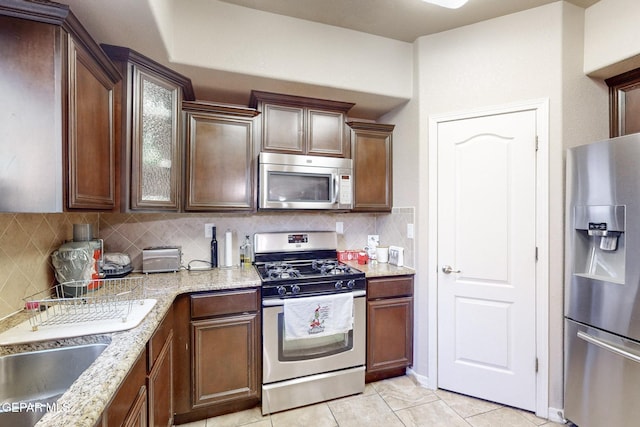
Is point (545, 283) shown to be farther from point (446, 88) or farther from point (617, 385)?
point (446, 88)

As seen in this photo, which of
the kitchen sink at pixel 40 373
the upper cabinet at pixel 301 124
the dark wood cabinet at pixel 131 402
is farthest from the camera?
the upper cabinet at pixel 301 124

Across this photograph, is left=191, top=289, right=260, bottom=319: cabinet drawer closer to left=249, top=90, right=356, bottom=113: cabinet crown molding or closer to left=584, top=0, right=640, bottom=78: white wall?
left=249, top=90, right=356, bottom=113: cabinet crown molding

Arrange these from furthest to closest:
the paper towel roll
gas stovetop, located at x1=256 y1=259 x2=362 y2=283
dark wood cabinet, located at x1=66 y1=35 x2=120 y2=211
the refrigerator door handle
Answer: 1. the paper towel roll
2. gas stovetop, located at x1=256 y1=259 x2=362 y2=283
3. the refrigerator door handle
4. dark wood cabinet, located at x1=66 y1=35 x2=120 y2=211

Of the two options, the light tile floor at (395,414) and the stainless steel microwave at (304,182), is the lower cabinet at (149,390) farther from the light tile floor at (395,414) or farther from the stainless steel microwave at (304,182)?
the stainless steel microwave at (304,182)

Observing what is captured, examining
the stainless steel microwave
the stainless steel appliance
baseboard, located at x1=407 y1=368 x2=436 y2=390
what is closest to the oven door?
the stainless steel appliance

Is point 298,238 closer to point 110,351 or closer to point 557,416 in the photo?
point 110,351

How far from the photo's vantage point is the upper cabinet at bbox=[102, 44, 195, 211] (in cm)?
170

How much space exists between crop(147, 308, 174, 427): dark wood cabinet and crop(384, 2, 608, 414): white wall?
1.88 m

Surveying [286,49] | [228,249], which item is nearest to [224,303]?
[228,249]

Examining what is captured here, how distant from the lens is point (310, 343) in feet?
6.78

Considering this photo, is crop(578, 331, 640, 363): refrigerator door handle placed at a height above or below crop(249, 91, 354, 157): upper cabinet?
below

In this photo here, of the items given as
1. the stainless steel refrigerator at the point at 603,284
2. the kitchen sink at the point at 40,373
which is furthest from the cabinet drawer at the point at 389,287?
the kitchen sink at the point at 40,373

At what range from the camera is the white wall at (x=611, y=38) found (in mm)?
1750

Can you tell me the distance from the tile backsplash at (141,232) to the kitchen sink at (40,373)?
1.35ft
